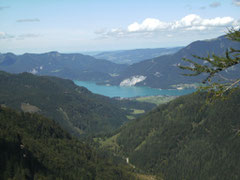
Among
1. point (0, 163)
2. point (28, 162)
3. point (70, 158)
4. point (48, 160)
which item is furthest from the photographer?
point (70, 158)

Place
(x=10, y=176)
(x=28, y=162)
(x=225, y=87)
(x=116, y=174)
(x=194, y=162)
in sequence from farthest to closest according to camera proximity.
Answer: (x=194, y=162) → (x=116, y=174) → (x=28, y=162) → (x=10, y=176) → (x=225, y=87)

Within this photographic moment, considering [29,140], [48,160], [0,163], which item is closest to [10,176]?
[0,163]

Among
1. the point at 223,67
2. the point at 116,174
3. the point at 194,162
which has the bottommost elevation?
the point at 194,162

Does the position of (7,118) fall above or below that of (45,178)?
above

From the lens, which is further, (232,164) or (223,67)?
(232,164)

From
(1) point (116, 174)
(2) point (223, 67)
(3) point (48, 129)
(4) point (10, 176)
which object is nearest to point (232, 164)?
(1) point (116, 174)

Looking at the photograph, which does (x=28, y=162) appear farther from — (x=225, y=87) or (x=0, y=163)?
(x=225, y=87)
